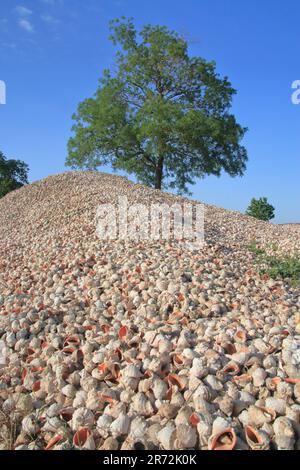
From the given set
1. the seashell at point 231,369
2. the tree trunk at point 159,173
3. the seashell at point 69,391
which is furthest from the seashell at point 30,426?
the tree trunk at point 159,173

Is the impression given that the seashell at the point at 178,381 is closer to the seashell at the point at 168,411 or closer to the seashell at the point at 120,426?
the seashell at the point at 168,411

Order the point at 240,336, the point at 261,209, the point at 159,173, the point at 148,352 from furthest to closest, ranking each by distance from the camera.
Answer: the point at 159,173
the point at 261,209
the point at 240,336
the point at 148,352

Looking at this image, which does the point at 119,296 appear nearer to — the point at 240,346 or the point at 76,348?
the point at 76,348

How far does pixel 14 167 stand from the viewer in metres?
25.4

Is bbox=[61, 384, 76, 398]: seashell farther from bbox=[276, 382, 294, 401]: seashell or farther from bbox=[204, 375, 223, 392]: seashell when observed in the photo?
bbox=[276, 382, 294, 401]: seashell

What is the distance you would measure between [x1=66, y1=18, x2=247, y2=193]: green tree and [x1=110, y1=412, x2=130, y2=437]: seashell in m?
16.6

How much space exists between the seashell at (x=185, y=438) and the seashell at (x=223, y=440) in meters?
0.10

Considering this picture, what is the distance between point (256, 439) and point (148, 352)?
1.11m

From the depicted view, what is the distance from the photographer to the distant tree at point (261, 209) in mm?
17531

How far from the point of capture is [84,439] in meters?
2.46

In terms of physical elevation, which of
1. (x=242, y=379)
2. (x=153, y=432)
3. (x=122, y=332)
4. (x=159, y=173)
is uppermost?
(x=159, y=173)

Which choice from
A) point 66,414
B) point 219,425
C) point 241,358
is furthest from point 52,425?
point 241,358

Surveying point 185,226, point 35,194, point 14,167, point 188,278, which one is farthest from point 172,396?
point 14,167

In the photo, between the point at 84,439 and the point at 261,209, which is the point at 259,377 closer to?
the point at 84,439
